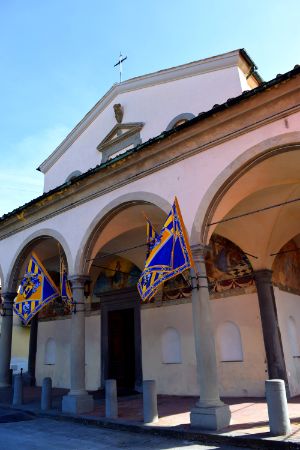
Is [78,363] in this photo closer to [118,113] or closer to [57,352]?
[57,352]

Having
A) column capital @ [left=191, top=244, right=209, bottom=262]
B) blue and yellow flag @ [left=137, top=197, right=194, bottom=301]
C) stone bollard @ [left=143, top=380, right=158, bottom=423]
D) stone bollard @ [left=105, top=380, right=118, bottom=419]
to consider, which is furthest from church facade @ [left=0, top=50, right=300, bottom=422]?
stone bollard @ [left=105, top=380, right=118, bottom=419]

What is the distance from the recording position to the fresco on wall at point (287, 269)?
973cm

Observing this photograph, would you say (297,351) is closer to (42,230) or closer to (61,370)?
(42,230)

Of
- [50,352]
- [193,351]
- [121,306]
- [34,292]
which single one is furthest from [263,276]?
[50,352]

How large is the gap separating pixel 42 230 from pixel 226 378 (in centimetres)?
619

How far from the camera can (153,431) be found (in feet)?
20.0

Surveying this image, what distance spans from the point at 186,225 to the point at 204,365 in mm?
2407

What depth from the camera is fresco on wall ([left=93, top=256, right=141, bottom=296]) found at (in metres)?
12.2

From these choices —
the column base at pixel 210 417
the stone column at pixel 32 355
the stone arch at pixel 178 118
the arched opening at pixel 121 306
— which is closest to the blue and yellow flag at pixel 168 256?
Answer: the column base at pixel 210 417

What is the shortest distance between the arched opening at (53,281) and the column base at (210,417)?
20.1 feet

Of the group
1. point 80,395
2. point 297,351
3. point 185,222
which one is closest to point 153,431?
point 80,395

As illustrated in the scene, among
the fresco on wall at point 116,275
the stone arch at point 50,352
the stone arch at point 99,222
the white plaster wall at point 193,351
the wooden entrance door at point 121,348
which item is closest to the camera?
the stone arch at point 99,222

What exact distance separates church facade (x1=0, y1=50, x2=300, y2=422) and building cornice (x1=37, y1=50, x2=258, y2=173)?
3 cm

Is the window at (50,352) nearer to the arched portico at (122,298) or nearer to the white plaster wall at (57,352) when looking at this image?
the white plaster wall at (57,352)
